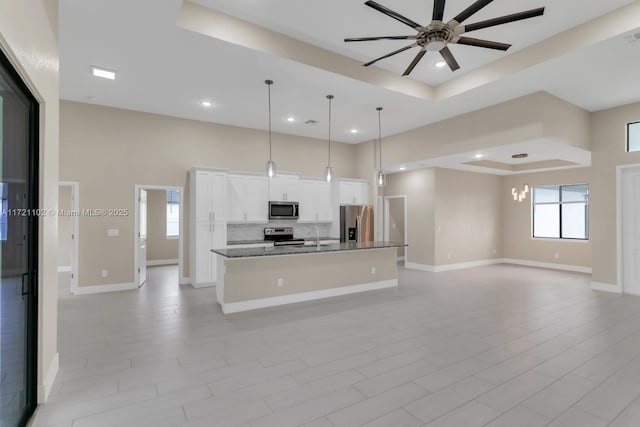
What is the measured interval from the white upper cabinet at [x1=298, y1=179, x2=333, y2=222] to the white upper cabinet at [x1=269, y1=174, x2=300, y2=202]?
0.19 metres

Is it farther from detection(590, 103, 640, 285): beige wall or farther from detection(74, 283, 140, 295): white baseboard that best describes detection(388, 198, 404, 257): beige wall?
detection(74, 283, 140, 295): white baseboard

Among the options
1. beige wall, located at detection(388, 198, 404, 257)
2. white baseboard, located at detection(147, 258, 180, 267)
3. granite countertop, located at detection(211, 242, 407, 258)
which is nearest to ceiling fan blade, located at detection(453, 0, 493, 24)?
granite countertop, located at detection(211, 242, 407, 258)

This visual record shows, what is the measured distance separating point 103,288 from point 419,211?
24.5 ft

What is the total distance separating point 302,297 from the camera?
17.4ft

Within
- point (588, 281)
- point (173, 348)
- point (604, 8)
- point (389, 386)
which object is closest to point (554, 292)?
point (588, 281)

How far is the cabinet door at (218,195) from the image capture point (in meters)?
6.50

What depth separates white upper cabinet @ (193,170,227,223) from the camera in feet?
20.8

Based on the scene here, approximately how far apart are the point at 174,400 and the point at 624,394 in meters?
3.53

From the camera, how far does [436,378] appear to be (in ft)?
9.12

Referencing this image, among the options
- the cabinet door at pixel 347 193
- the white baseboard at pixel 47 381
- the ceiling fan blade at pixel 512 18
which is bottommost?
the white baseboard at pixel 47 381

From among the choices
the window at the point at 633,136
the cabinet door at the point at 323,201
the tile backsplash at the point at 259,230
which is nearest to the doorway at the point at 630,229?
the window at the point at 633,136

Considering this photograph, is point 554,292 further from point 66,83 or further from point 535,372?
point 66,83

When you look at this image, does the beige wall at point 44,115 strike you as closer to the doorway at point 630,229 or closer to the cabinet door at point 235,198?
the cabinet door at point 235,198

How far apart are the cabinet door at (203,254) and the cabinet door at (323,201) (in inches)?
105
